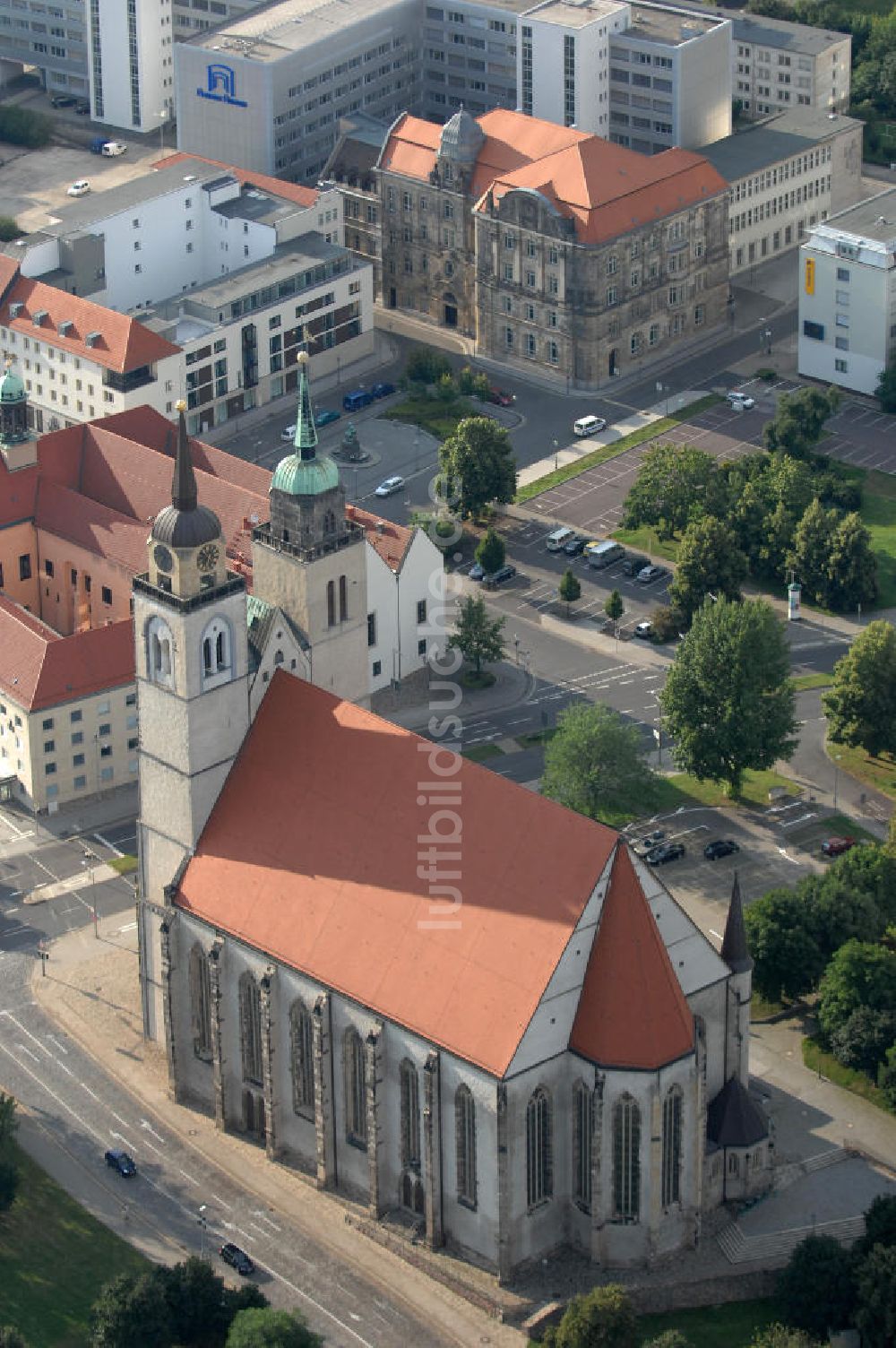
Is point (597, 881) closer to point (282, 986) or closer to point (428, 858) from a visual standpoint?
point (428, 858)

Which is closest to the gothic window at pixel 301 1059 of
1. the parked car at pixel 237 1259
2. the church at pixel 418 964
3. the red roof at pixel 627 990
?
the church at pixel 418 964

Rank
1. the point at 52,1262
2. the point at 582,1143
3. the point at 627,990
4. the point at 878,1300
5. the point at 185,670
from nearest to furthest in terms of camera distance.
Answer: the point at 878,1300 < the point at 627,990 < the point at 582,1143 < the point at 52,1262 < the point at 185,670

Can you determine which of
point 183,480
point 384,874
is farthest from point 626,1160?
point 183,480

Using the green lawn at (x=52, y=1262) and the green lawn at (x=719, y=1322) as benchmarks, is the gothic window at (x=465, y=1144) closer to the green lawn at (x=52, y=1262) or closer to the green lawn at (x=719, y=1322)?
the green lawn at (x=719, y=1322)

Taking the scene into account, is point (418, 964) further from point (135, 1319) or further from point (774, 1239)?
point (774, 1239)

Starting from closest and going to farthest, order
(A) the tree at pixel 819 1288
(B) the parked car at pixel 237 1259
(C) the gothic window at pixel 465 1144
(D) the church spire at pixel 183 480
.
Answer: (A) the tree at pixel 819 1288 → (C) the gothic window at pixel 465 1144 → (D) the church spire at pixel 183 480 → (B) the parked car at pixel 237 1259

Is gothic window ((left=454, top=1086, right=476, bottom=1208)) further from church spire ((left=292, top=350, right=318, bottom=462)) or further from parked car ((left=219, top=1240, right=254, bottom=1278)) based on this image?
church spire ((left=292, top=350, right=318, bottom=462))
